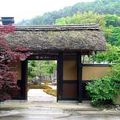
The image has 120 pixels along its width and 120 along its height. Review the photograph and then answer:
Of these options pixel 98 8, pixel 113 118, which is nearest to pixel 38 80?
pixel 113 118

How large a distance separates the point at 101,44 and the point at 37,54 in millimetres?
3384

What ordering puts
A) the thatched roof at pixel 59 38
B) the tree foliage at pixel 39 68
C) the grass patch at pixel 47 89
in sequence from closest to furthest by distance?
the thatched roof at pixel 59 38, the grass patch at pixel 47 89, the tree foliage at pixel 39 68

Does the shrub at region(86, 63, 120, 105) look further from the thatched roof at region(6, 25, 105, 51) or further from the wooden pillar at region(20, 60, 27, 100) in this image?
the wooden pillar at region(20, 60, 27, 100)

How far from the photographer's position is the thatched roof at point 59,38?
21.8m

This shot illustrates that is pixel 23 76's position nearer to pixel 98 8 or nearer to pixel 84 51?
pixel 84 51

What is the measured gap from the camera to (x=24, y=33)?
23.0 meters

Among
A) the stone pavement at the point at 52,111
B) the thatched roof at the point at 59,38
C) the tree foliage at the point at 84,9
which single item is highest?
the tree foliage at the point at 84,9

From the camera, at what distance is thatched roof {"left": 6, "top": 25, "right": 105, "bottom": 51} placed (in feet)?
71.5

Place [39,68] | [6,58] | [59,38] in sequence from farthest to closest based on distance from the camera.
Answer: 1. [39,68]
2. [59,38]
3. [6,58]

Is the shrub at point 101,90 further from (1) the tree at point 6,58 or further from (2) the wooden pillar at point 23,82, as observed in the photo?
(1) the tree at point 6,58

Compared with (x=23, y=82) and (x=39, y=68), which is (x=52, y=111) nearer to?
(x=23, y=82)

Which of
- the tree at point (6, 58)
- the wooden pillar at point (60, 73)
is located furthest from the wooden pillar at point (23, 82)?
the tree at point (6, 58)

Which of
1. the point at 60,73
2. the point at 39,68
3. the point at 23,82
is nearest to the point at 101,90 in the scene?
the point at 60,73

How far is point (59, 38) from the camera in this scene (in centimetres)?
2248
